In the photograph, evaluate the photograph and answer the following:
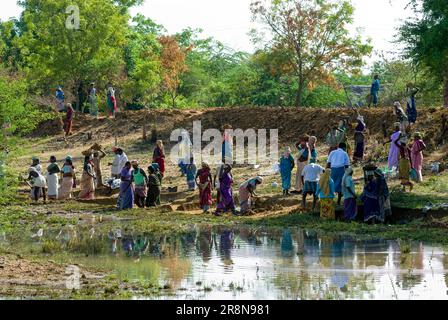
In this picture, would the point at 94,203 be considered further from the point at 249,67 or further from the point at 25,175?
the point at 249,67

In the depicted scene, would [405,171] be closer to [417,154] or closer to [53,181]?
[417,154]

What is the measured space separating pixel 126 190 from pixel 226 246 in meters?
7.09

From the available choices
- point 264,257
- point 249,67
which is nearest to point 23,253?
point 264,257

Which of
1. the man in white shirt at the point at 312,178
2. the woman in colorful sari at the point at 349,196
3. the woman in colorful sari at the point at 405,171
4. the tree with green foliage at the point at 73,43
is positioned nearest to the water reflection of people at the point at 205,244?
the man in white shirt at the point at 312,178

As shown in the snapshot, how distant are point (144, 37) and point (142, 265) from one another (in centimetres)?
3764

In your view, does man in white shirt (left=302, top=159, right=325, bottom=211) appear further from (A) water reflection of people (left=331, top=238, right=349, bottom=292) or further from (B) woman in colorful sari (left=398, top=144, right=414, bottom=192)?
(A) water reflection of people (left=331, top=238, right=349, bottom=292)

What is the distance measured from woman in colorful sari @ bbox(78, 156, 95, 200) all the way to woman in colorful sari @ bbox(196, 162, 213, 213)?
13.5 feet

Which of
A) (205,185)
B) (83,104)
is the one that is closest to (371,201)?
(205,185)

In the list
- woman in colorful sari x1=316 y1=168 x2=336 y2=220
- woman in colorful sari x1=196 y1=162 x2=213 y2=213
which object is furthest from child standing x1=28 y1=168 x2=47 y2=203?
woman in colorful sari x1=316 y1=168 x2=336 y2=220

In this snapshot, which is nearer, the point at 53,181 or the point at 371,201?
the point at 371,201

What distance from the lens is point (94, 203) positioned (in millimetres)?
28922

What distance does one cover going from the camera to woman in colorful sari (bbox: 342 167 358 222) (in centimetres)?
2258

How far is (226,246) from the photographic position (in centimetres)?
2023

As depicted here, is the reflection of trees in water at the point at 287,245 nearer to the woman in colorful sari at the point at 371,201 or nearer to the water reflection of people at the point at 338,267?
the water reflection of people at the point at 338,267
